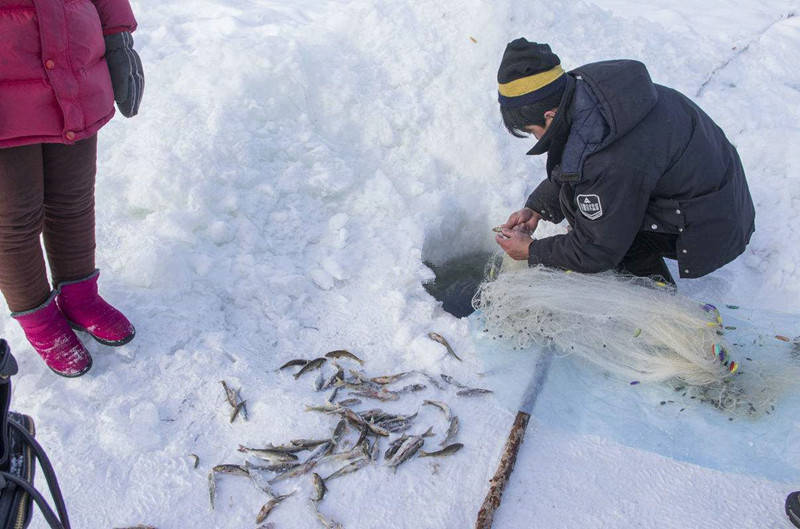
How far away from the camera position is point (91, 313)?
9.73 feet

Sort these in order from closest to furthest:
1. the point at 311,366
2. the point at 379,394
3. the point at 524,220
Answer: the point at 379,394, the point at 311,366, the point at 524,220

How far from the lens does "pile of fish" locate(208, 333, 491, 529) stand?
2584mm

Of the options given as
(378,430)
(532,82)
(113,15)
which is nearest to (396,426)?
(378,430)

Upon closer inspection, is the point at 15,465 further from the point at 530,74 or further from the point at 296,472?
the point at 530,74

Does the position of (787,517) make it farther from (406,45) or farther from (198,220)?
(406,45)

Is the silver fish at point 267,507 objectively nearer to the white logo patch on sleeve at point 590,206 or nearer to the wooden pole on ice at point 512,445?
the wooden pole on ice at point 512,445

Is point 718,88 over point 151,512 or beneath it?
over

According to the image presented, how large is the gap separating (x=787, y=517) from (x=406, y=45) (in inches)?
162

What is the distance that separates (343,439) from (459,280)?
6.11ft

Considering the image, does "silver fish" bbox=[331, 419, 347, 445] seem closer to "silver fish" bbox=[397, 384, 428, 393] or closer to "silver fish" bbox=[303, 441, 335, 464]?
"silver fish" bbox=[303, 441, 335, 464]

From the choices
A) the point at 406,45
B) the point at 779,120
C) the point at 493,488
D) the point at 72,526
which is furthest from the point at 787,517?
the point at 406,45

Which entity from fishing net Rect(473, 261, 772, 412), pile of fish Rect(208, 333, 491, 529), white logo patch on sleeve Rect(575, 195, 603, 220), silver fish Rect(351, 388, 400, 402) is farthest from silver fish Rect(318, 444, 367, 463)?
white logo patch on sleeve Rect(575, 195, 603, 220)

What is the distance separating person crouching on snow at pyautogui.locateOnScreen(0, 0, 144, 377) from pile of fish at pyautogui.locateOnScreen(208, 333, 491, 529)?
788mm

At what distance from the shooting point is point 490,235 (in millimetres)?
4441
